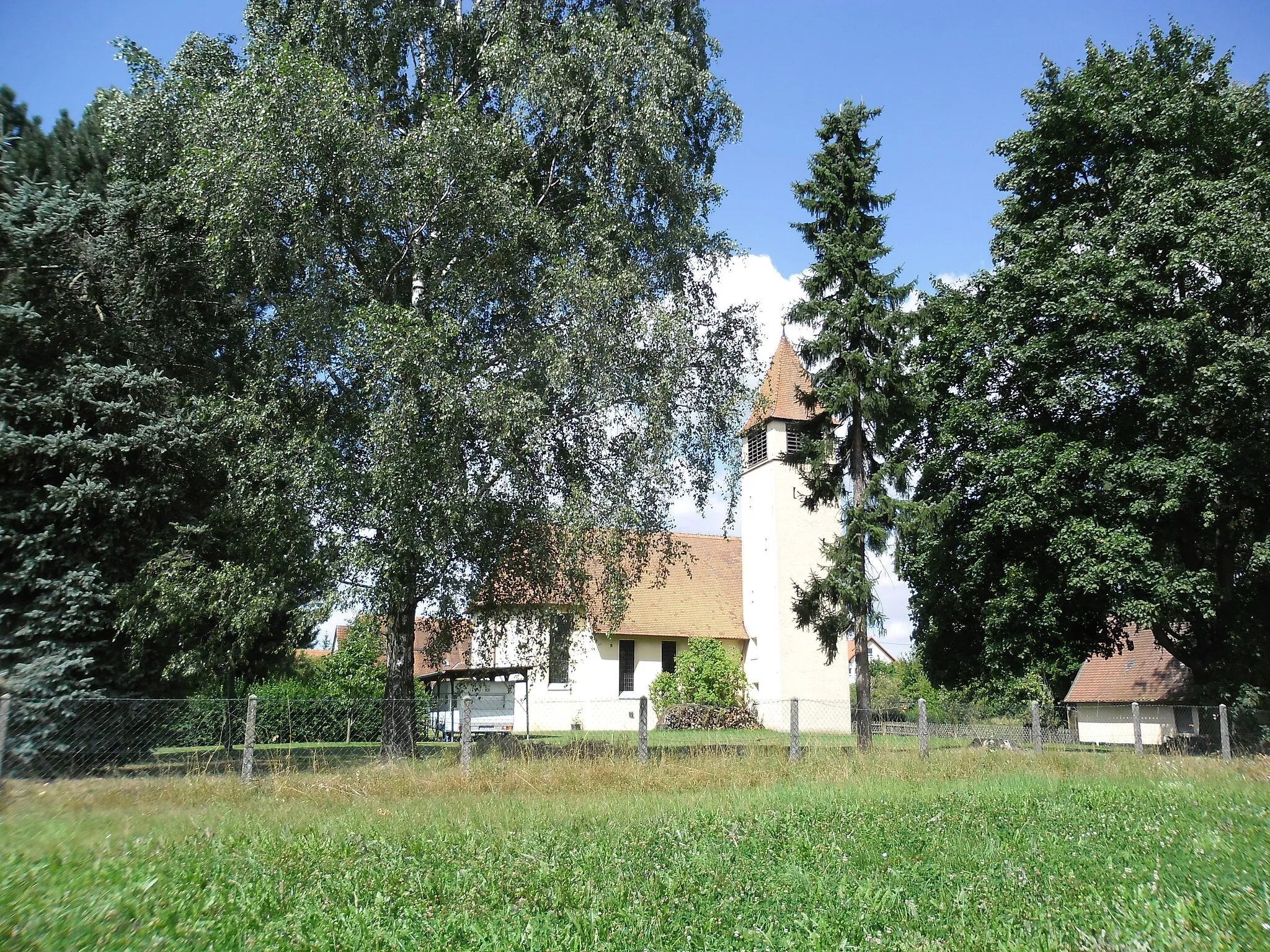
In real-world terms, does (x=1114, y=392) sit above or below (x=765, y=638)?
above

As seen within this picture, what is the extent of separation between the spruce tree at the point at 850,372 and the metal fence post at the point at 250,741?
43.2ft

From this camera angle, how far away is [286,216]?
15.1 meters

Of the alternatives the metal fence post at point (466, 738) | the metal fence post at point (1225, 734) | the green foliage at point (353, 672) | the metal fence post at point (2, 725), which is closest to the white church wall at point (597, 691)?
the green foliage at point (353, 672)

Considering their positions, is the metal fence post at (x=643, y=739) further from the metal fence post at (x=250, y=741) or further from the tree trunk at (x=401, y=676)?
the metal fence post at (x=250, y=741)

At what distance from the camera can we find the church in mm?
35406

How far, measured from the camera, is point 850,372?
69.7 ft

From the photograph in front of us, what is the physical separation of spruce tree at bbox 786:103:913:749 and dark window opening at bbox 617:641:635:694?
18607 millimetres

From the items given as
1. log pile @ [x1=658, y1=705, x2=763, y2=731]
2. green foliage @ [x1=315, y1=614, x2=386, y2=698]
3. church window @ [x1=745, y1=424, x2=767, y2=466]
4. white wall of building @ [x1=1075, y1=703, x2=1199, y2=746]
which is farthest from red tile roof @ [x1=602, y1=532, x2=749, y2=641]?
white wall of building @ [x1=1075, y1=703, x2=1199, y2=746]

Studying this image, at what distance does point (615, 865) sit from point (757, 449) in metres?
32.9

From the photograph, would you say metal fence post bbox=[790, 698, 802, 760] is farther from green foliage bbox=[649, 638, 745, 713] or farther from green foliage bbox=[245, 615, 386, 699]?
green foliage bbox=[649, 638, 745, 713]

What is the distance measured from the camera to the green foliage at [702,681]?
3447 cm

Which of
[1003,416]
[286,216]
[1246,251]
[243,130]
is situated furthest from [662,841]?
[1246,251]

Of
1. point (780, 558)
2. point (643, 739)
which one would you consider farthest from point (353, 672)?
point (643, 739)

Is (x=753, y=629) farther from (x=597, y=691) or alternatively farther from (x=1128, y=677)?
(x=1128, y=677)
